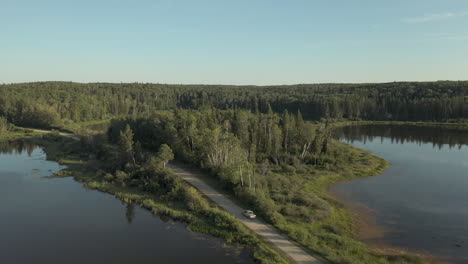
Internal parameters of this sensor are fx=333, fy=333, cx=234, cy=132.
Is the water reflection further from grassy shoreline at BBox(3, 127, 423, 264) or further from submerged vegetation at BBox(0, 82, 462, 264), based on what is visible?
grassy shoreline at BBox(3, 127, 423, 264)

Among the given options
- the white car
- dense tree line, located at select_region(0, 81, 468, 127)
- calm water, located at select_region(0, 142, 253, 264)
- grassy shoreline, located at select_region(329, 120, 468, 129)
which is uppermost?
dense tree line, located at select_region(0, 81, 468, 127)

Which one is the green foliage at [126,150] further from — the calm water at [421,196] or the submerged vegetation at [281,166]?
the calm water at [421,196]

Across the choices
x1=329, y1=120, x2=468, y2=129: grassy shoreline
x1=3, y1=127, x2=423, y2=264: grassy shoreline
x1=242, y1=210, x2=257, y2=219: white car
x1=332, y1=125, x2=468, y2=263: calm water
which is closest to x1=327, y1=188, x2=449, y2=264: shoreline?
x1=332, y1=125, x2=468, y2=263: calm water

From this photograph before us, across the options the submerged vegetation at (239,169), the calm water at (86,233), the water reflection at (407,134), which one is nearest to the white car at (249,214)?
the submerged vegetation at (239,169)

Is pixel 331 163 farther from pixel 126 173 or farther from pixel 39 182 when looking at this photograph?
pixel 39 182

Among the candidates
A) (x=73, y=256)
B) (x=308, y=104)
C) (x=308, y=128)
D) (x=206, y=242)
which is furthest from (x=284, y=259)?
(x=308, y=104)
